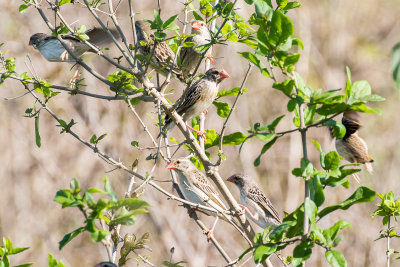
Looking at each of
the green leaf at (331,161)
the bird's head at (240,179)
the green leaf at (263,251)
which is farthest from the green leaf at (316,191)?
the bird's head at (240,179)

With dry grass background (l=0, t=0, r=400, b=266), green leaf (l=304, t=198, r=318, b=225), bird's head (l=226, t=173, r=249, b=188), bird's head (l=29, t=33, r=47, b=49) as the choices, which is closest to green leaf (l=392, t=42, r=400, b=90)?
green leaf (l=304, t=198, r=318, b=225)

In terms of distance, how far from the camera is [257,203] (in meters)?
5.81

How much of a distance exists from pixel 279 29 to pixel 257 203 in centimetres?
359

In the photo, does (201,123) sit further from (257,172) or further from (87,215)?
(257,172)

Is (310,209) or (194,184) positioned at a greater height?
(310,209)

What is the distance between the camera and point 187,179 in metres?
5.64

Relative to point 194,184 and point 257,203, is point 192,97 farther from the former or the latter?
point 257,203

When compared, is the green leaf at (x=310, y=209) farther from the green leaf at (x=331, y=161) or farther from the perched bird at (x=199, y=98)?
the perched bird at (x=199, y=98)

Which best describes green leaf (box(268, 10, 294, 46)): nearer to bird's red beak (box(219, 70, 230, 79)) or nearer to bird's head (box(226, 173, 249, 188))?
bird's red beak (box(219, 70, 230, 79))

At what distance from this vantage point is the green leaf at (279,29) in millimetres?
2402

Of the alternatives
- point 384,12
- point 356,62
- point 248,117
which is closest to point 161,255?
point 248,117

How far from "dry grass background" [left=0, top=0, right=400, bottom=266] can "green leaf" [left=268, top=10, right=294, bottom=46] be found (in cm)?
638

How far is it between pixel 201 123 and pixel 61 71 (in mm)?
5218

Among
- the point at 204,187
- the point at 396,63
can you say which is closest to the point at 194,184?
the point at 204,187
